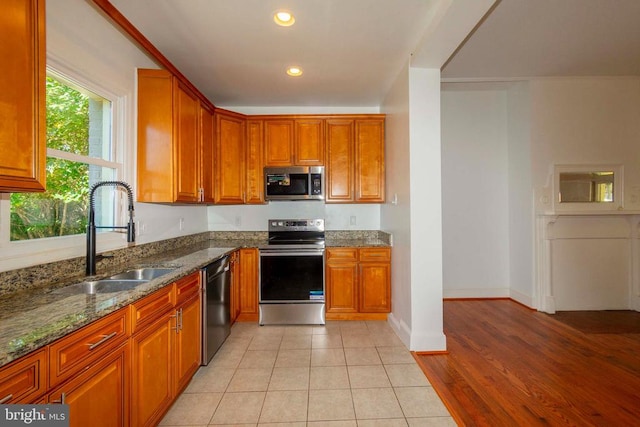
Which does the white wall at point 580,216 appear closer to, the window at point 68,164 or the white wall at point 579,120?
the white wall at point 579,120

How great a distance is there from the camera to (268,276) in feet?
10.5

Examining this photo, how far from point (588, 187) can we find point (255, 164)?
4034 millimetres

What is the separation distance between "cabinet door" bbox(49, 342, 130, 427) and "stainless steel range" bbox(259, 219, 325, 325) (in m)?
1.87

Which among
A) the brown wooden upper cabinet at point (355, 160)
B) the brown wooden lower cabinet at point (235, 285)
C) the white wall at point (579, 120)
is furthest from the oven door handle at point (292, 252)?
the white wall at point (579, 120)

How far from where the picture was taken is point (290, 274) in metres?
3.21

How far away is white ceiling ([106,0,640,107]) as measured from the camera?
6.54 feet

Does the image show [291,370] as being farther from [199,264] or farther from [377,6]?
[377,6]

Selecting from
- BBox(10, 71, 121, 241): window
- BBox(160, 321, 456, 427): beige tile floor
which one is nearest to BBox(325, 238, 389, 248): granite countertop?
BBox(160, 321, 456, 427): beige tile floor

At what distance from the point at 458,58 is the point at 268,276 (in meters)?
3.03

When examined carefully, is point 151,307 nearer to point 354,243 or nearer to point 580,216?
point 354,243

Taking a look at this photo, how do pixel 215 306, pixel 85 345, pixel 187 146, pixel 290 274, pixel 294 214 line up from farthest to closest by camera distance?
pixel 294 214
pixel 290 274
pixel 187 146
pixel 215 306
pixel 85 345

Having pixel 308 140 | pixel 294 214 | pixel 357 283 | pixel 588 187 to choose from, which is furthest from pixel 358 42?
pixel 588 187

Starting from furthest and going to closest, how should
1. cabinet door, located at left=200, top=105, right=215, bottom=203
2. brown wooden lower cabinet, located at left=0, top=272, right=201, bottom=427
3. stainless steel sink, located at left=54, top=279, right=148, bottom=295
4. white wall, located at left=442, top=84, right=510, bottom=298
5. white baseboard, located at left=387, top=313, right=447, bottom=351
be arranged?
white wall, located at left=442, top=84, right=510, bottom=298 → cabinet door, located at left=200, top=105, right=215, bottom=203 → white baseboard, located at left=387, top=313, right=447, bottom=351 → stainless steel sink, located at left=54, top=279, right=148, bottom=295 → brown wooden lower cabinet, located at left=0, top=272, right=201, bottom=427
